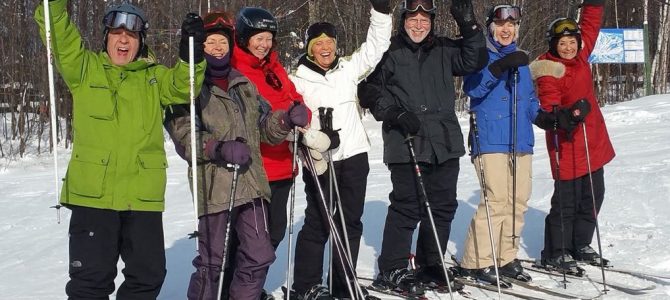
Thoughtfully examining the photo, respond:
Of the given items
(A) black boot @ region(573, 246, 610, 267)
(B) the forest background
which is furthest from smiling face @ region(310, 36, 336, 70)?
(B) the forest background

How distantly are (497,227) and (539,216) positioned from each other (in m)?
2.01

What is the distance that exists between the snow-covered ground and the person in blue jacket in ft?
1.26

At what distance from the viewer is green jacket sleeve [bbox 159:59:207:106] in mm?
3896

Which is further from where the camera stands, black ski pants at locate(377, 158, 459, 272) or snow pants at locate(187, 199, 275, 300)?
black ski pants at locate(377, 158, 459, 272)

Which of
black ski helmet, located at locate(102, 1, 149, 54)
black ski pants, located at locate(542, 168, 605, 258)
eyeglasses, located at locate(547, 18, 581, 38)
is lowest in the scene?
black ski pants, located at locate(542, 168, 605, 258)

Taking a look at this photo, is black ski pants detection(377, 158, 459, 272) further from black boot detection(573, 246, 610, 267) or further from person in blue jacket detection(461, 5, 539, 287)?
black boot detection(573, 246, 610, 267)

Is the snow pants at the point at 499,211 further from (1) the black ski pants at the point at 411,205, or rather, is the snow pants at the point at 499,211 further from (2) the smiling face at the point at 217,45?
(2) the smiling face at the point at 217,45

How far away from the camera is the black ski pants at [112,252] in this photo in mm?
3723

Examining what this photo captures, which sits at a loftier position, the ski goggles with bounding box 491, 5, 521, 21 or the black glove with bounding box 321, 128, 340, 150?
the ski goggles with bounding box 491, 5, 521, 21

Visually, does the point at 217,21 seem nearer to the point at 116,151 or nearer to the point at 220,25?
the point at 220,25

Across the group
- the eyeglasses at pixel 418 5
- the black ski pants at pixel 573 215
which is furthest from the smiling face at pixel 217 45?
the black ski pants at pixel 573 215

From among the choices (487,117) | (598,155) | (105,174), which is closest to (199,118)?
(105,174)

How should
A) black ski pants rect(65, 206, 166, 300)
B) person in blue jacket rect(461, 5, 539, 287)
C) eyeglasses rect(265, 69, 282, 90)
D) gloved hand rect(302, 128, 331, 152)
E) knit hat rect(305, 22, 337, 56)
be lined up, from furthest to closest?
person in blue jacket rect(461, 5, 539, 287), knit hat rect(305, 22, 337, 56), eyeglasses rect(265, 69, 282, 90), gloved hand rect(302, 128, 331, 152), black ski pants rect(65, 206, 166, 300)

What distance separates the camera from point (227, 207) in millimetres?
4230
